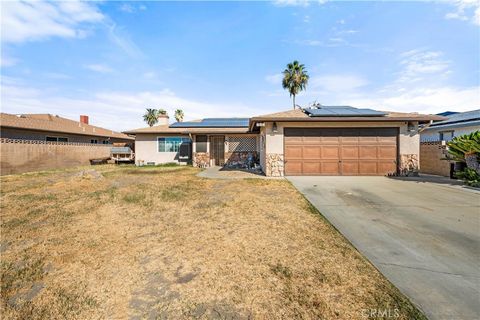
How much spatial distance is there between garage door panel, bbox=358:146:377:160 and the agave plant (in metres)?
2.88

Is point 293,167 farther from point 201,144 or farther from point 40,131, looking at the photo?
point 40,131

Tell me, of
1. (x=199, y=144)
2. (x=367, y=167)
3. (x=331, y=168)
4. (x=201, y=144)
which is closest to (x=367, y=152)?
(x=367, y=167)

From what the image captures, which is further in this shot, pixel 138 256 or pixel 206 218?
pixel 206 218

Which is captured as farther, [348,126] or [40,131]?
[40,131]

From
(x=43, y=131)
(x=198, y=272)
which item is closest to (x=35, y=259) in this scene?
(x=198, y=272)

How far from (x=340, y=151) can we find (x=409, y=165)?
359 cm

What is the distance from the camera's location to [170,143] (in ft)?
57.8

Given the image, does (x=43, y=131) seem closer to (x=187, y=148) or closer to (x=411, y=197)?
(x=187, y=148)

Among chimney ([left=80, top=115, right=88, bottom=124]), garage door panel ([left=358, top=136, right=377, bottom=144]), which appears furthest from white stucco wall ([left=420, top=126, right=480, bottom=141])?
chimney ([left=80, top=115, right=88, bottom=124])

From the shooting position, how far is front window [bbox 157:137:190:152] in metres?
17.5

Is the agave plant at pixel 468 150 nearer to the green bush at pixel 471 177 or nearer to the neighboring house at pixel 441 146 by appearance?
the green bush at pixel 471 177

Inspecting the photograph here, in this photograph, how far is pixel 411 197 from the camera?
20.8 feet

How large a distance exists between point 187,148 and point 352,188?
13.7 m

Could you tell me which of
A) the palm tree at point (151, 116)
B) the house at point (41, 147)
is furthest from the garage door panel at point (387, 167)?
the palm tree at point (151, 116)
